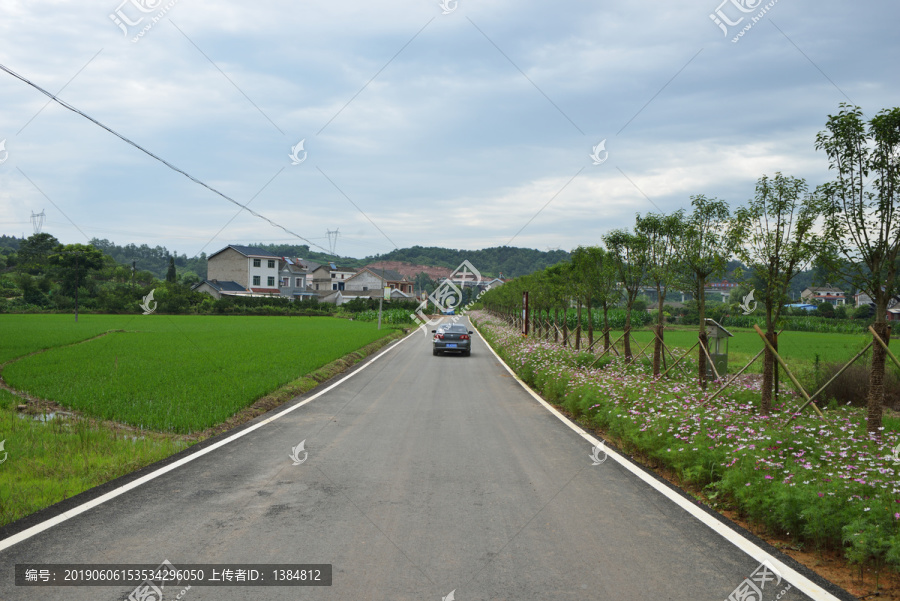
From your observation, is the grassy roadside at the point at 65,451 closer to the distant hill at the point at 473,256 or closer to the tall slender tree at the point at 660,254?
the tall slender tree at the point at 660,254

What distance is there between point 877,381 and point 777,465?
6.51 feet

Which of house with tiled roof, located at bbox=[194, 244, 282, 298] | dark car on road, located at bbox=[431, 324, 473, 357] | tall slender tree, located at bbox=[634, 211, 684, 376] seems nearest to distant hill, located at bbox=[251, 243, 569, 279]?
house with tiled roof, located at bbox=[194, 244, 282, 298]

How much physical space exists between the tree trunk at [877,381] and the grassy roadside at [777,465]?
173 millimetres

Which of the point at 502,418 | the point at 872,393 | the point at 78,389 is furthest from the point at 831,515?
the point at 78,389

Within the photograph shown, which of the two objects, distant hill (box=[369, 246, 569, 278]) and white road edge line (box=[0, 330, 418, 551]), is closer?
white road edge line (box=[0, 330, 418, 551])

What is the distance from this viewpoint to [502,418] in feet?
34.2

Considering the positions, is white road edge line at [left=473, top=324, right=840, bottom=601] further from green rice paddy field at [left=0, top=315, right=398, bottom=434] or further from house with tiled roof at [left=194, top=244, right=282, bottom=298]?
house with tiled roof at [left=194, top=244, right=282, bottom=298]

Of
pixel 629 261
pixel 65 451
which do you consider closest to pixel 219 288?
pixel 629 261

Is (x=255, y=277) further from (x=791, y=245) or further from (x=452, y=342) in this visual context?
(x=791, y=245)

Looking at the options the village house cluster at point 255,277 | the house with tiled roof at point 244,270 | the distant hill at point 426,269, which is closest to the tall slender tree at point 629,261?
the village house cluster at point 255,277

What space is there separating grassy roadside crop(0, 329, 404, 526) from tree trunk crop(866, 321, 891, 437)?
8.38 metres

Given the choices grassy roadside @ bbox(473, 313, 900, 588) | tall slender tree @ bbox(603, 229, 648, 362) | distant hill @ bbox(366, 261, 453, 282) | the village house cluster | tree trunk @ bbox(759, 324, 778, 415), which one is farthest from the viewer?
distant hill @ bbox(366, 261, 453, 282)

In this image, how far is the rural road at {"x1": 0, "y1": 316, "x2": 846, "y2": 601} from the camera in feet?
12.0

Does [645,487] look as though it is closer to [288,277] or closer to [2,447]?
[2,447]
